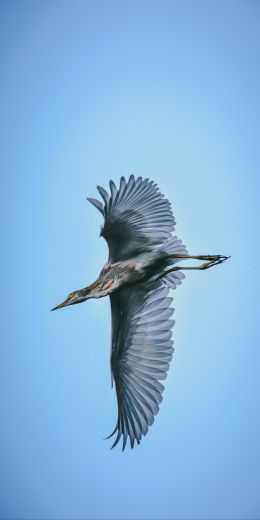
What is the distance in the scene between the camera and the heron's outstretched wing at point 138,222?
20.7ft

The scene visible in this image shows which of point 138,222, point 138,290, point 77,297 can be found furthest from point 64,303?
point 138,222

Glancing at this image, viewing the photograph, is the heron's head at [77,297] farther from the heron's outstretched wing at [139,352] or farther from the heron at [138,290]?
the heron's outstretched wing at [139,352]

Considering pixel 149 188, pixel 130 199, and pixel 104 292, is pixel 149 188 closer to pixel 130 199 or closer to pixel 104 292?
pixel 130 199

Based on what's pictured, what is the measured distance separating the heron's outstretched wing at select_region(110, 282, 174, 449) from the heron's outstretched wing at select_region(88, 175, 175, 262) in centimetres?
42

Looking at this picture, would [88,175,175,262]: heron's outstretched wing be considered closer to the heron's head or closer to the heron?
the heron

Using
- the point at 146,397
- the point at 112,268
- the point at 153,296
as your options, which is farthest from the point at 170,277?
the point at 146,397

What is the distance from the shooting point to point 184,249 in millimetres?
6570

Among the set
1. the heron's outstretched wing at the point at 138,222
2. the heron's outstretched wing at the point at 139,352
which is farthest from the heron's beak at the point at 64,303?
the heron's outstretched wing at the point at 138,222

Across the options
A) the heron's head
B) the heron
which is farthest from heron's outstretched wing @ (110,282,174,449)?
the heron's head

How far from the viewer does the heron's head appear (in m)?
6.34

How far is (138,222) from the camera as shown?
643cm

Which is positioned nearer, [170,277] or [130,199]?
[130,199]

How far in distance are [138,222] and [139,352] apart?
1333mm

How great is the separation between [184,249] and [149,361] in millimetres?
1172
